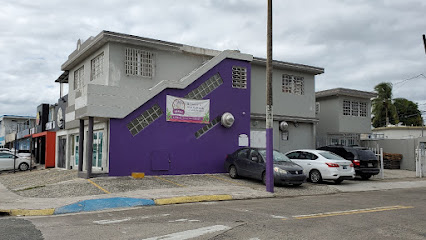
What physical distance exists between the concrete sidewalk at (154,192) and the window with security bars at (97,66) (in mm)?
5492

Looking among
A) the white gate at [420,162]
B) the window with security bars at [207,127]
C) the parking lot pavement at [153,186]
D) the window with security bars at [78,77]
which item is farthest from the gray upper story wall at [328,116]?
the window with security bars at [78,77]

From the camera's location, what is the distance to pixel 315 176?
17.4 meters

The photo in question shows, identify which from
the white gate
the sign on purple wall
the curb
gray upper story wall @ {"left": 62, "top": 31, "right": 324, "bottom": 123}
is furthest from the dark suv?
the curb

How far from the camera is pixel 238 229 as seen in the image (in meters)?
7.43

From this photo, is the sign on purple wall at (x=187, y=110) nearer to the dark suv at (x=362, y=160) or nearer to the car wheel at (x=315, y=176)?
the car wheel at (x=315, y=176)

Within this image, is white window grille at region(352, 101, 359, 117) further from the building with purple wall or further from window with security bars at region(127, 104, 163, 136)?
window with security bars at region(127, 104, 163, 136)

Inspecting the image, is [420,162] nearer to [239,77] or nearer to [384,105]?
[239,77]

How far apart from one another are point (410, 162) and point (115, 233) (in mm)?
23031

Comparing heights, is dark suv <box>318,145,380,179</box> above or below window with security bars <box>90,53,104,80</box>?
below

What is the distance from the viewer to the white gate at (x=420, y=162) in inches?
857

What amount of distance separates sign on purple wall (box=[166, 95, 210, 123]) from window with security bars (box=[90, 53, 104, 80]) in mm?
3959

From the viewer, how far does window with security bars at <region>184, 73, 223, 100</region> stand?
1836 centimetres

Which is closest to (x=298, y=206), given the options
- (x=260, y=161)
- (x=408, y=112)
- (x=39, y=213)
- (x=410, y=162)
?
(x=260, y=161)

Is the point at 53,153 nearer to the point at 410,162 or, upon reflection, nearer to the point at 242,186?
the point at 242,186
